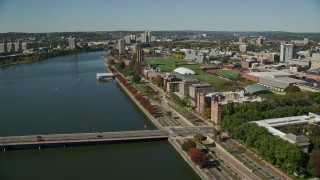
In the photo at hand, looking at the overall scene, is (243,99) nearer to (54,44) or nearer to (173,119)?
(173,119)

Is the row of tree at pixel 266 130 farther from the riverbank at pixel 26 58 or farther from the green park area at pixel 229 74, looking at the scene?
the riverbank at pixel 26 58

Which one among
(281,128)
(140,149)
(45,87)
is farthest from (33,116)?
(281,128)

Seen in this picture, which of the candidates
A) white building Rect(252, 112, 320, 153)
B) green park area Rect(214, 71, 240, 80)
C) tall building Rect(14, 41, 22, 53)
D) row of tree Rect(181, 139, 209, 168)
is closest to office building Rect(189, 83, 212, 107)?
white building Rect(252, 112, 320, 153)

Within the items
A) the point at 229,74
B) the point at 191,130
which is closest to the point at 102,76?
the point at 229,74

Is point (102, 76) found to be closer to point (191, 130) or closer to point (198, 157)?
point (191, 130)

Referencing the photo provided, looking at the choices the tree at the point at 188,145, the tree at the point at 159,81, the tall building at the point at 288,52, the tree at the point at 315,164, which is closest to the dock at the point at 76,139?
the tree at the point at 188,145
